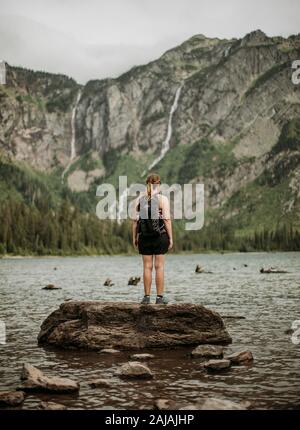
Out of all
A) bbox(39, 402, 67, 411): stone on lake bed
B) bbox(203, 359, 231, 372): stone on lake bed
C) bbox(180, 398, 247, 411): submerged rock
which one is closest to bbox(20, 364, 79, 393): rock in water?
bbox(39, 402, 67, 411): stone on lake bed

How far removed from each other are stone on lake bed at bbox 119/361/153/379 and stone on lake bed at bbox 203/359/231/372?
6.17 ft

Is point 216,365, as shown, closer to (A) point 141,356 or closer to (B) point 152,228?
(A) point 141,356

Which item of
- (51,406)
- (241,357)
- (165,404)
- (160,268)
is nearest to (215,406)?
(165,404)

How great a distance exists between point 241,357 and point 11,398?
7.42 meters

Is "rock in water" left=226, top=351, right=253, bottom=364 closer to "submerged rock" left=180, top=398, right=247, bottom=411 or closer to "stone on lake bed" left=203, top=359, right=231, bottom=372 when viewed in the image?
A: "stone on lake bed" left=203, top=359, right=231, bottom=372

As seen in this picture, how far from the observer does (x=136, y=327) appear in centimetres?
1925

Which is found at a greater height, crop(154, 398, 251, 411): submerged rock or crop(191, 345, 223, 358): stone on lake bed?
crop(154, 398, 251, 411): submerged rock

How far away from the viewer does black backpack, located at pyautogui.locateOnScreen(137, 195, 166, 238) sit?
1897 centimetres

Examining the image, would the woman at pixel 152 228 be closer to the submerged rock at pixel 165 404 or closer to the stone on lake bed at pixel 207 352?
the stone on lake bed at pixel 207 352

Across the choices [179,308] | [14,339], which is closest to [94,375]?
[179,308]

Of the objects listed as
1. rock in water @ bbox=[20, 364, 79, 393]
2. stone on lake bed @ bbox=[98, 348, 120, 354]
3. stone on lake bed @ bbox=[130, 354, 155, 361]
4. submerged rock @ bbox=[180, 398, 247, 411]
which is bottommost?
stone on lake bed @ bbox=[98, 348, 120, 354]

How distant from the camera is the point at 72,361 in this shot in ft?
55.1
